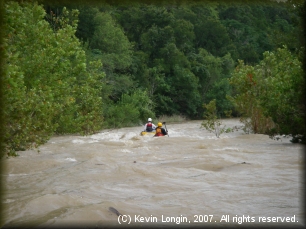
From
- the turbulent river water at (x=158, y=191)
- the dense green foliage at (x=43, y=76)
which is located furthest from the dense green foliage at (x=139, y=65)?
the turbulent river water at (x=158, y=191)

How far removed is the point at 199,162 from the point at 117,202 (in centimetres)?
483

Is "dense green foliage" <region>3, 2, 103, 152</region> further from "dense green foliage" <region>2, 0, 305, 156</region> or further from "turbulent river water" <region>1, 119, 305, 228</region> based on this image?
"turbulent river water" <region>1, 119, 305, 228</region>

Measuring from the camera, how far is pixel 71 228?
3955 mm

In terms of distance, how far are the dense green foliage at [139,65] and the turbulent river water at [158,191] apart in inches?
61.3

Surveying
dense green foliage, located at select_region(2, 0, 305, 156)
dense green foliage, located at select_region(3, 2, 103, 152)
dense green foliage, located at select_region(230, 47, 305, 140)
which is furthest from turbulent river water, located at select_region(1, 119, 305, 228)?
dense green foliage, located at select_region(230, 47, 305, 140)

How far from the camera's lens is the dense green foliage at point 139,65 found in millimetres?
10773

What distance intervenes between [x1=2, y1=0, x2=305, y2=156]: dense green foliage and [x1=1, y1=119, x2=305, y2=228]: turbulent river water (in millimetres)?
1557

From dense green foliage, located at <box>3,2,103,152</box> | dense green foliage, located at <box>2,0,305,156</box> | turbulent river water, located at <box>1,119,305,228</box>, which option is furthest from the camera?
dense green foliage, located at <box>3,2,103,152</box>

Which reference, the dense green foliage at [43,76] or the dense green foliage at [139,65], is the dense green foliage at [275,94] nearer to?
the dense green foliage at [139,65]

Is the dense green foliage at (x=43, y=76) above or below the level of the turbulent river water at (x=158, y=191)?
above

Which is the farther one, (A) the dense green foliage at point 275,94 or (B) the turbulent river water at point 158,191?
(A) the dense green foliage at point 275,94

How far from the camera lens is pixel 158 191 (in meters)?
7.09

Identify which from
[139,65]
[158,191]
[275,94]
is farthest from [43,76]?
[139,65]

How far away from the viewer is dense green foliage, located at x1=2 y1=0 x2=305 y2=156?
1077 centimetres
